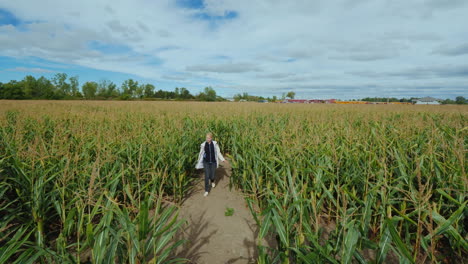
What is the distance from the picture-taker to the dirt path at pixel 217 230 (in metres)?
2.93

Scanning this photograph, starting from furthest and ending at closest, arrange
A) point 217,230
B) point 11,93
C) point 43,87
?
point 43,87 → point 11,93 → point 217,230

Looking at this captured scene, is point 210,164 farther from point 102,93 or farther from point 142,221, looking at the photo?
point 102,93

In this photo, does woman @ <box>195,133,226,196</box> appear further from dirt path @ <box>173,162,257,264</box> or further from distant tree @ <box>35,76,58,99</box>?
distant tree @ <box>35,76,58,99</box>

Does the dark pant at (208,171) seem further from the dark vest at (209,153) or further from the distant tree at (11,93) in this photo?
the distant tree at (11,93)

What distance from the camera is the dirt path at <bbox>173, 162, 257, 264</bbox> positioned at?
293cm

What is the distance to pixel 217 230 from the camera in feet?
11.6

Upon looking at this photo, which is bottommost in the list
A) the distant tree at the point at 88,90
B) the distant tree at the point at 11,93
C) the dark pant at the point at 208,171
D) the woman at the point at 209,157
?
the dark pant at the point at 208,171

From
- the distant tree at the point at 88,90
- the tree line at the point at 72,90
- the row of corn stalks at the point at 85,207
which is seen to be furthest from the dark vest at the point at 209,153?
the distant tree at the point at 88,90

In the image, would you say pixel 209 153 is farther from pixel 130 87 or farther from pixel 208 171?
pixel 130 87

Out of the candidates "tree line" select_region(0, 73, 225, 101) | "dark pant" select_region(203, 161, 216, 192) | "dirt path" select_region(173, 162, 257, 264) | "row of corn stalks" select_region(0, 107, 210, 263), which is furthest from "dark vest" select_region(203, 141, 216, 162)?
"tree line" select_region(0, 73, 225, 101)

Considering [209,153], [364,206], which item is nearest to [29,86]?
[209,153]

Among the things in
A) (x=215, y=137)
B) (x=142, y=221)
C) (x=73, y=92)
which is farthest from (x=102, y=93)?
(x=142, y=221)

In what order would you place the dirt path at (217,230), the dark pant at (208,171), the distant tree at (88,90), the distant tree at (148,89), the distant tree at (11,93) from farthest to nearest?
the distant tree at (148,89) < the distant tree at (88,90) < the distant tree at (11,93) < the dark pant at (208,171) < the dirt path at (217,230)

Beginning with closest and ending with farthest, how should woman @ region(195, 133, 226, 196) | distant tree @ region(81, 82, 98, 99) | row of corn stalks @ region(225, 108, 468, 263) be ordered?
row of corn stalks @ region(225, 108, 468, 263), woman @ region(195, 133, 226, 196), distant tree @ region(81, 82, 98, 99)
